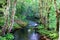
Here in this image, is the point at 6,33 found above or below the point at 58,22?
below

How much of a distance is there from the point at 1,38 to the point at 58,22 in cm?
485

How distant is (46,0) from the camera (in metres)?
18.4

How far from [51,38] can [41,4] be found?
5.63 meters

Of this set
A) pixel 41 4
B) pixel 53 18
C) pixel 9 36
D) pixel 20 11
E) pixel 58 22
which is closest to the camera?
pixel 58 22

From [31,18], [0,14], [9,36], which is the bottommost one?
[31,18]

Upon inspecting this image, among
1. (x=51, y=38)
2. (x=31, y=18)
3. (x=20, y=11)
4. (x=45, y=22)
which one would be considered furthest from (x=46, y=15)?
(x=31, y=18)

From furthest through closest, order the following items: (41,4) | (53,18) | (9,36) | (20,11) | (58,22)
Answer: (20,11), (41,4), (53,18), (9,36), (58,22)

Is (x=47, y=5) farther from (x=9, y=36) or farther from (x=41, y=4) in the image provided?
(x=9, y=36)

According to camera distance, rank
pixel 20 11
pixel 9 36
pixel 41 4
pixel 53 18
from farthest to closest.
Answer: pixel 20 11
pixel 41 4
pixel 53 18
pixel 9 36

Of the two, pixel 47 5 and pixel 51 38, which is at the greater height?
pixel 47 5

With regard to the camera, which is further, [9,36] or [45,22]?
[45,22]

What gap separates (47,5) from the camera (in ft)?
60.8

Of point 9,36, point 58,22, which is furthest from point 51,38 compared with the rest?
point 9,36

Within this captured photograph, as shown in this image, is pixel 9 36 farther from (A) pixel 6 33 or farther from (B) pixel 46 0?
(B) pixel 46 0
